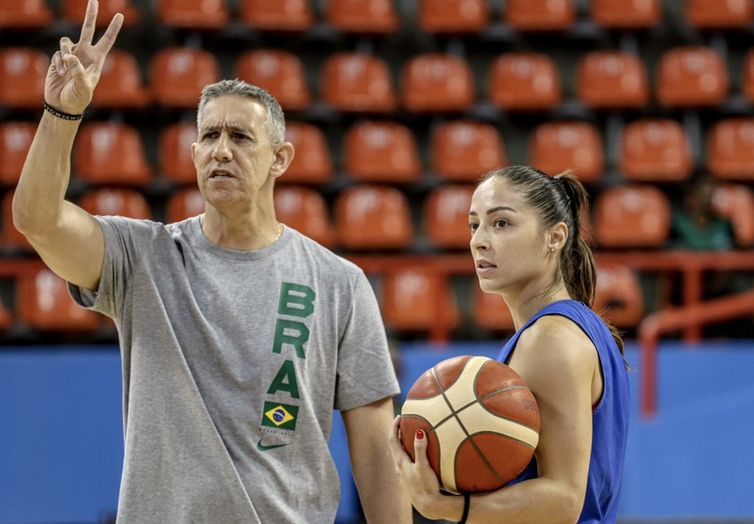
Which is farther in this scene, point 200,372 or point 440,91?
point 440,91

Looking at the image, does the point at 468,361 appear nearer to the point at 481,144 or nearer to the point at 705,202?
the point at 705,202

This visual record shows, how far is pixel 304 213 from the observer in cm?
787

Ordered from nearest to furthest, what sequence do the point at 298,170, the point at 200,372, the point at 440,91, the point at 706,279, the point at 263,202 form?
the point at 200,372 < the point at 263,202 < the point at 706,279 < the point at 298,170 < the point at 440,91

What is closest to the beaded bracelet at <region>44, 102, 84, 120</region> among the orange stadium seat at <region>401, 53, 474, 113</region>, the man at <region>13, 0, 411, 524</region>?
the man at <region>13, 0, 411, 524</region>

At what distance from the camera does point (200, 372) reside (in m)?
2.76

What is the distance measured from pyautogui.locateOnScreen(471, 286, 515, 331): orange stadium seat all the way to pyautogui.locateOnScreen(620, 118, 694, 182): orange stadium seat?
1740 mm

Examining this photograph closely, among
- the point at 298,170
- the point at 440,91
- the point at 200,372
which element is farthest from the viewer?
the point at 440,91

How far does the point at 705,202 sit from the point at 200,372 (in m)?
5.56

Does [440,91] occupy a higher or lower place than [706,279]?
higher

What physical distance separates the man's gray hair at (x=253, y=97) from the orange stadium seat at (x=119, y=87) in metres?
5.73

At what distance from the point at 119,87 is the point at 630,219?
3953 mm

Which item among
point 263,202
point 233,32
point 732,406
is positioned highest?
point 233,32

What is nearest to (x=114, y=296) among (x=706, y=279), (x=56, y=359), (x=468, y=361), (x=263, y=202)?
(x=263, y=202)

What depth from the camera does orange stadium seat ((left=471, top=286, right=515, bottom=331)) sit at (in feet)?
24.6
